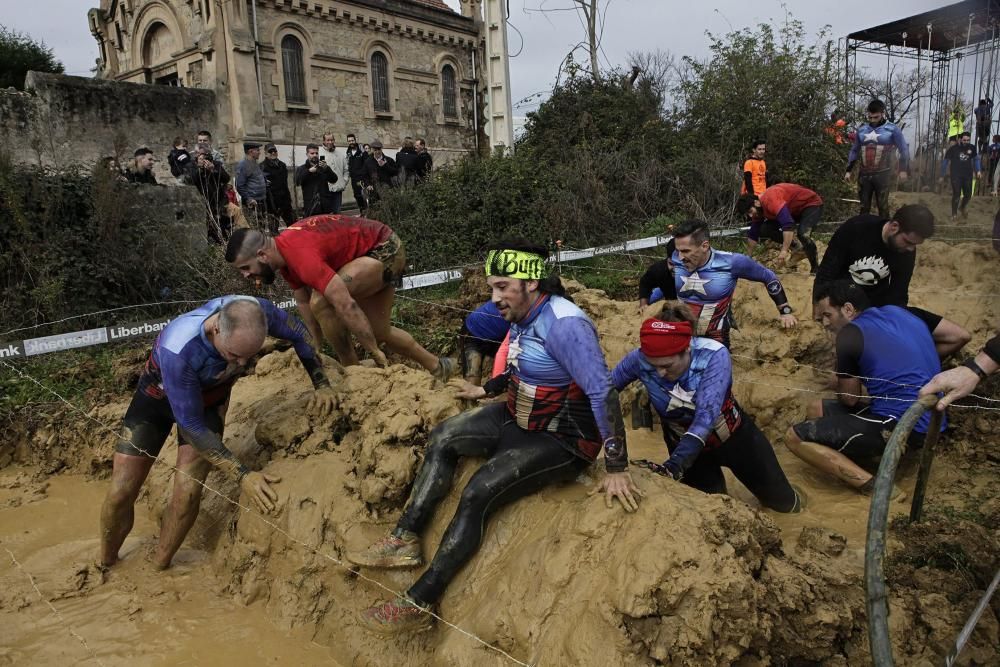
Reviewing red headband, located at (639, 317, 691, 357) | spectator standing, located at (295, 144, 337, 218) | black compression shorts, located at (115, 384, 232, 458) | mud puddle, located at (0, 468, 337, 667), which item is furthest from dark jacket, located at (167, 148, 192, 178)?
red headband, located at (639, 317, 691, 357)

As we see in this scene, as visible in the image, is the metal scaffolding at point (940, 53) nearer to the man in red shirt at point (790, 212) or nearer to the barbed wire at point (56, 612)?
the man in red shirt at point (790, 212)

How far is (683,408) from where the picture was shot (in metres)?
3.87

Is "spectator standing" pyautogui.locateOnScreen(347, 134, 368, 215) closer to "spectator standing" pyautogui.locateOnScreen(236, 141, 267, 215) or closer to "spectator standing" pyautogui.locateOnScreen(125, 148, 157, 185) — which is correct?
"spectator standing" pyautogui.locateOnScreen(236, 141, 267, 215)

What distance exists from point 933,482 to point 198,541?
5.05 meters

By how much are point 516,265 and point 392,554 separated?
1586mm

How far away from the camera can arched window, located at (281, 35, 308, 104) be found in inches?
708

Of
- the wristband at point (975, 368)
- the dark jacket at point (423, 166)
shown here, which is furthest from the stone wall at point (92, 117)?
the wristband at point (975, 368)

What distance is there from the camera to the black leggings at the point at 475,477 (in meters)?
3.12

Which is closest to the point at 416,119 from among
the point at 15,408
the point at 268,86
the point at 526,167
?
the point at 268,86

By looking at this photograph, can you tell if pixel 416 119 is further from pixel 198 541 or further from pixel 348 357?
pixel 198 541

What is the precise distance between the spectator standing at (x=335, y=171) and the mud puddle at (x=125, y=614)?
322 inches

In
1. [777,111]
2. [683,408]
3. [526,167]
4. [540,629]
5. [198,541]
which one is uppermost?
[777,111]

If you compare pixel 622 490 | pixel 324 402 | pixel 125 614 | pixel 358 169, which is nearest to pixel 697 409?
pixel 622 490

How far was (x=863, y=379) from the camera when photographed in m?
4.28
